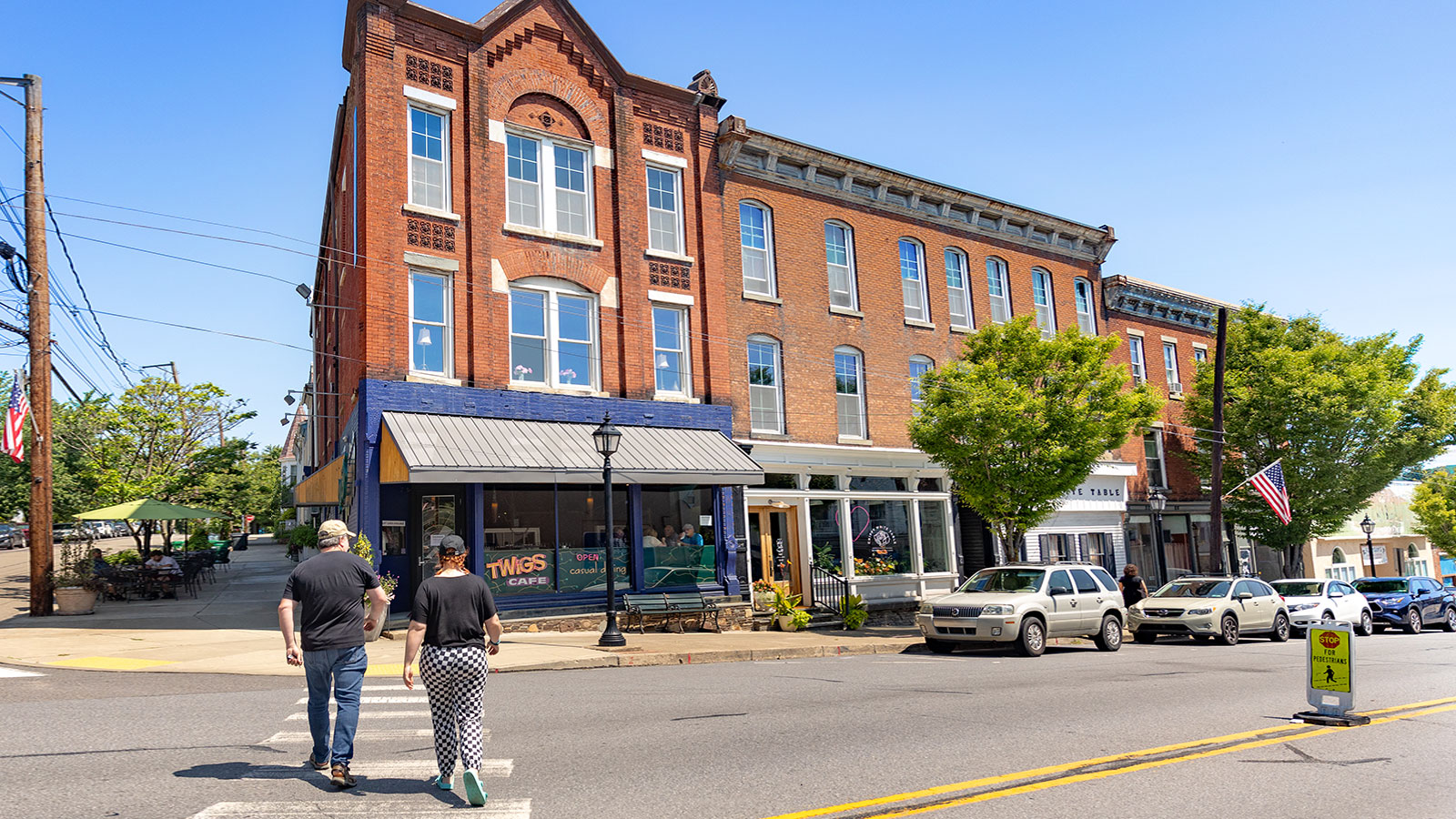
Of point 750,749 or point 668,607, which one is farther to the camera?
point 668,607

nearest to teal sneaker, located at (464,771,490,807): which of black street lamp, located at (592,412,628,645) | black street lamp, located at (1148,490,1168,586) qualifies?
black street lamp, located at (592,412,628,645)

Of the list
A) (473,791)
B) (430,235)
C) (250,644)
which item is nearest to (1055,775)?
(473,791)

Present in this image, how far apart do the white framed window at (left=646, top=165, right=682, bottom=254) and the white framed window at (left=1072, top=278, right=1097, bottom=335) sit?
14421 millimetres

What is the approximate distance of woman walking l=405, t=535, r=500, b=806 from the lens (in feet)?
19.1

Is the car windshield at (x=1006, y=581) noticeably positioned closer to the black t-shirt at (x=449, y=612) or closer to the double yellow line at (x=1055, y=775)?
the double yellow line at (x=1055, y=775)

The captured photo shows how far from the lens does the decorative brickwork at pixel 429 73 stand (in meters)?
17.9

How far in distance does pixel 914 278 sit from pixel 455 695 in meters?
21.2

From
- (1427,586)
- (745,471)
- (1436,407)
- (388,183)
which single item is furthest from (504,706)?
(1436,407)

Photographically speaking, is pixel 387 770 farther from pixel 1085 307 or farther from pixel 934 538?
pixel 1085 307

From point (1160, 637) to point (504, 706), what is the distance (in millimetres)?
17515

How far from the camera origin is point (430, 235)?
697 inches

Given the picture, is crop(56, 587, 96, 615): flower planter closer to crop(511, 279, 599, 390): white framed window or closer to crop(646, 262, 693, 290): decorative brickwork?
crop(511, 279, 599, 390): white framed window

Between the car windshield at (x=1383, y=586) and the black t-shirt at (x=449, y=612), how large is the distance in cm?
2770

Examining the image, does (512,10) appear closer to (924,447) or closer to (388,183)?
(388,183)
